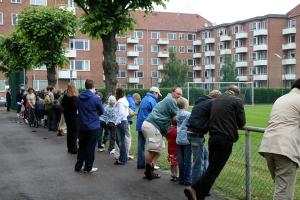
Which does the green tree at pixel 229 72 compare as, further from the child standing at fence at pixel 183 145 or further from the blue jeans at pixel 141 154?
the child standing at fence at pixel 183 145

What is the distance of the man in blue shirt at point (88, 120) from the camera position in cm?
1102

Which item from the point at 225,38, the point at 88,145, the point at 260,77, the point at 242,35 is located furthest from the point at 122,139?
the point at 225,38

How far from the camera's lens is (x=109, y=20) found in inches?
711

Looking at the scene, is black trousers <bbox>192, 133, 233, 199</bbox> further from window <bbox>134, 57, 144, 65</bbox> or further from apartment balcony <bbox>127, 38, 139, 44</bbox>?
window <bbox>134, 57, 144, 65</bbox>

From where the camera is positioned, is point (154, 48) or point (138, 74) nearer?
point (138, 74)

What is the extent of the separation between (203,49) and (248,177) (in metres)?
99.1

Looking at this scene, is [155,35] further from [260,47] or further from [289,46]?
[289,46]

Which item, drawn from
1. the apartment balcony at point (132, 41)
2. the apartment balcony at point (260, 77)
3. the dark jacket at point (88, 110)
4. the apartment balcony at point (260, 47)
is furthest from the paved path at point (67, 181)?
the apartment balcony at point (132, 41)

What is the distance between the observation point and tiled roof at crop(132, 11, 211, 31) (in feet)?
334

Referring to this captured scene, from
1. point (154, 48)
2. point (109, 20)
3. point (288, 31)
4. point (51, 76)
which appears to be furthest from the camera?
point (154, 48)

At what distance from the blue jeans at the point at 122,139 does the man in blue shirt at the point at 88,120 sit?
3.82 feet

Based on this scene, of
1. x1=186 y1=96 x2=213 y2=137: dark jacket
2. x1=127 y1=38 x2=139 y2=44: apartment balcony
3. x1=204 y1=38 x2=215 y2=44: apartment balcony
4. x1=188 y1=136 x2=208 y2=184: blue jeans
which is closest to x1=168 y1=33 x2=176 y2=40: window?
x1=204 y1=38 x2=215 y2=44: apartment balcony

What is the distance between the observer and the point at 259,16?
9100cm

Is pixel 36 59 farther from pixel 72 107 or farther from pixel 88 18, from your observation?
pixel 72 107
